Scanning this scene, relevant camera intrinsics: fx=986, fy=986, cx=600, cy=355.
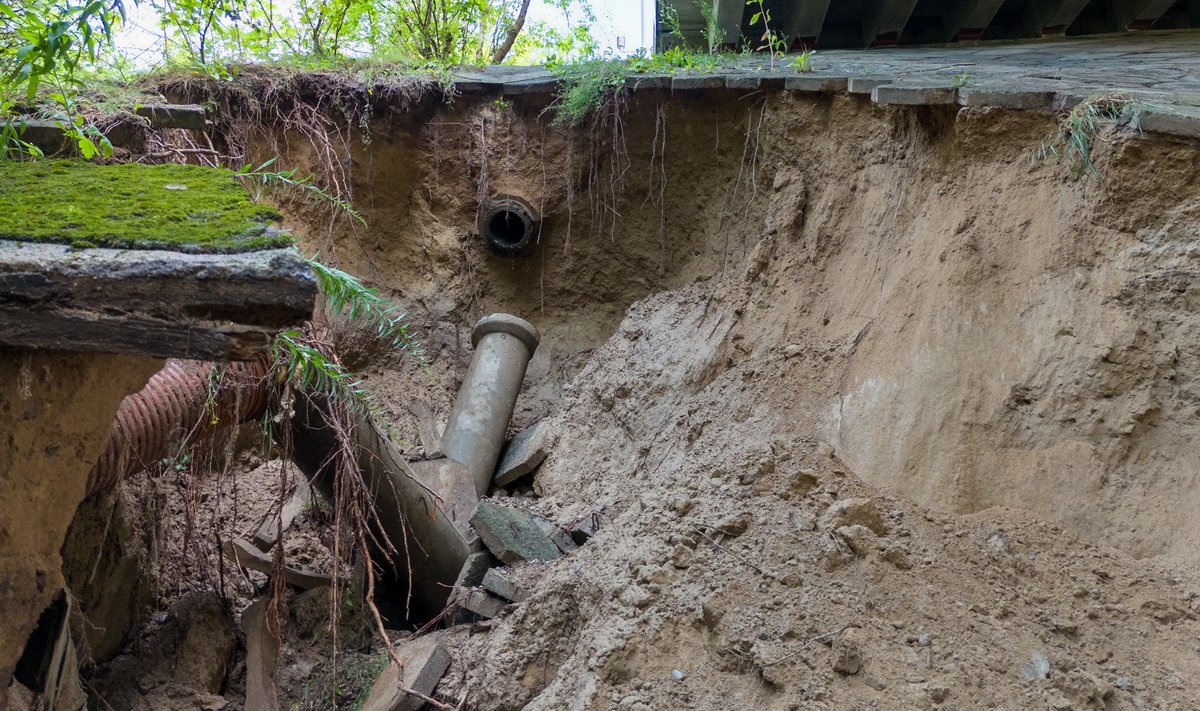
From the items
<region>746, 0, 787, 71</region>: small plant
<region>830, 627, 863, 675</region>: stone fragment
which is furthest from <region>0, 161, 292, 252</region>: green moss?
<region>746, 0, 787, 71</region>: small plant

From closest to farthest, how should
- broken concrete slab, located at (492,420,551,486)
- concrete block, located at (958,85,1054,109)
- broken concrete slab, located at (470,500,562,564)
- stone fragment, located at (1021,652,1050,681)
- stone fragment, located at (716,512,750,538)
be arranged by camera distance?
stone fragment, located at (1021,652,1050,681)
stone fragment, located at (716,512,750,538)
concrete block, located at (958,85,1054,109)
broken concrete slab, located at (470,500,562,564)
broken concrete slab, located at (492,420,551,486)

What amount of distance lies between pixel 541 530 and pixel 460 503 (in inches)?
38.3

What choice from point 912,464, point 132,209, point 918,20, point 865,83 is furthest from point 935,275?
point 918,20

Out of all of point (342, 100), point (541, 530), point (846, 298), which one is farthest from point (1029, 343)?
point (342, 100)

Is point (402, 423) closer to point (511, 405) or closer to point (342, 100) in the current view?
point (511, 405)

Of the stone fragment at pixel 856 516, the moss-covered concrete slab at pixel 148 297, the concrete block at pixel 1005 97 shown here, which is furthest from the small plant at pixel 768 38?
the moss-covered concrete slab at pixel 148 297

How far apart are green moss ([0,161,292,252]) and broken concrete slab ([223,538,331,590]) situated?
233 cm

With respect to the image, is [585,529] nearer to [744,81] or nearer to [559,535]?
[559,535]

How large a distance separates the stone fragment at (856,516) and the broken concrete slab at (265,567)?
2.62 metres

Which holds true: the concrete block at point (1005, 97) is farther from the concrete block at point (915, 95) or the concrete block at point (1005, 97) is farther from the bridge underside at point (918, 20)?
the bridge underside at point (918, 20)

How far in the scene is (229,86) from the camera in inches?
264

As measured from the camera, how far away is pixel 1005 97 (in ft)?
13.1

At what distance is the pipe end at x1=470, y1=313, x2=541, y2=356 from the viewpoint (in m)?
6.85

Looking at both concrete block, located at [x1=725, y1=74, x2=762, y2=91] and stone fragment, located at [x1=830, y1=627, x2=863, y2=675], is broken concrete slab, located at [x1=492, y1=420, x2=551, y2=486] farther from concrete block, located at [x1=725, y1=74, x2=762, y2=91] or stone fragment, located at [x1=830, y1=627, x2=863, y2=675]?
stone fragment, located at [x1=830, y1=627, x2=863, y2=675]
